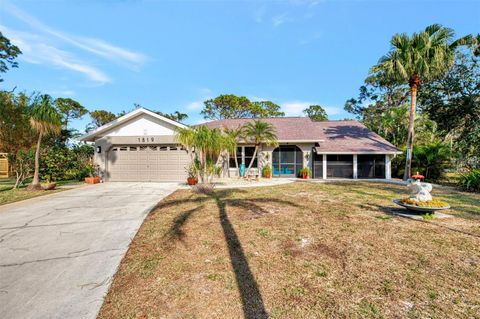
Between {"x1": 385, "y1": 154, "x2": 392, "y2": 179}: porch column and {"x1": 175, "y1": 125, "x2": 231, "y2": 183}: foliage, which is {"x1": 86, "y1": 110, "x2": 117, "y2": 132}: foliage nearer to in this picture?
{"x1": 175, "y1": 125, "x2": 231, "y2": 183}: foliage

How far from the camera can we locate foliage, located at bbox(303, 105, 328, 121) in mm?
48406

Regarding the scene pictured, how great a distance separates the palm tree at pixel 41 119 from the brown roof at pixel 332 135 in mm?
11398

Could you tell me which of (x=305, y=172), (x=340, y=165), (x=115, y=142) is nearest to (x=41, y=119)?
(x=115, y=142)

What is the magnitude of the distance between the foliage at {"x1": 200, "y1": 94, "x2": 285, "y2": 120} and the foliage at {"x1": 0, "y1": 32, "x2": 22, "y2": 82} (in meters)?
24.7

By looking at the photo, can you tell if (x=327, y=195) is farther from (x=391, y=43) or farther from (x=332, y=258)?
(x=391, y=43)

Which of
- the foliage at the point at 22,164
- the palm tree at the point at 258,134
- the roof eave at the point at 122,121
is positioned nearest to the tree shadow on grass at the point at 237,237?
the palm tree at the point at 258,134

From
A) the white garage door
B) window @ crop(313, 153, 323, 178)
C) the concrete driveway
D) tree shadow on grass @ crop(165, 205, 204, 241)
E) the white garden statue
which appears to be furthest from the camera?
window @ crop(313, 153, 323, 178)

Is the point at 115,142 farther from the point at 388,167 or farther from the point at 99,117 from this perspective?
the point at 99,117

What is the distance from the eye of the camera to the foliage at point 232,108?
37.4 metres

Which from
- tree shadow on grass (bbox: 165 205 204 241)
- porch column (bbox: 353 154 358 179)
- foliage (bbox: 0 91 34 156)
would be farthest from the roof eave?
porch column (bbox: 353 154 358 179)

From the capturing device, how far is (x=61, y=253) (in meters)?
4.39

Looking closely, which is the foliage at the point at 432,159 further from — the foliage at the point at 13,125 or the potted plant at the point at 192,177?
the foliage at the point at 13,125

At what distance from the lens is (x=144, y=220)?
21.4 ft

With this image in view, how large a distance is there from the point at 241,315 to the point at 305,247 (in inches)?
90.0
